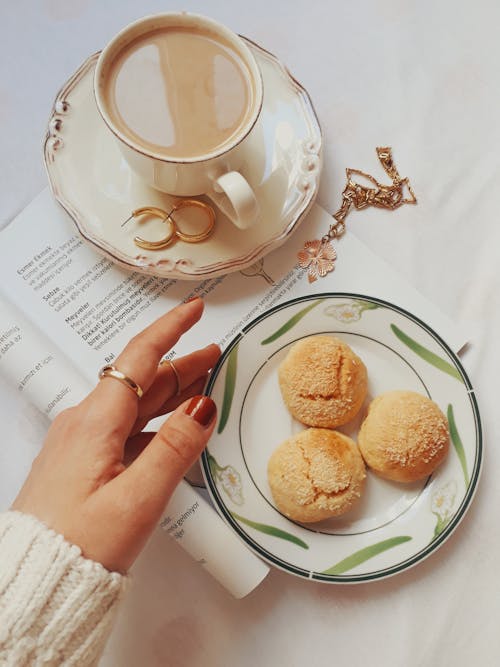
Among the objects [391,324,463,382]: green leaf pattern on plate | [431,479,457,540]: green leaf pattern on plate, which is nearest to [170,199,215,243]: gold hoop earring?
[391,324,463,382]: green leaf pattern on plate

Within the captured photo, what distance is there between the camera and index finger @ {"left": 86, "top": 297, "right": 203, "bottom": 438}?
0.54m

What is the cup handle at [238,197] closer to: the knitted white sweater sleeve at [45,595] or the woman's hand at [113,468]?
the woman's hand at [113,468]

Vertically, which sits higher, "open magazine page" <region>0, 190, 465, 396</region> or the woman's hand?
"open magazine page" <region>0, 190, 465, 396</region>

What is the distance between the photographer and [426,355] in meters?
0.66

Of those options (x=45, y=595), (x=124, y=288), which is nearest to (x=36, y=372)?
(x=124, y=288)

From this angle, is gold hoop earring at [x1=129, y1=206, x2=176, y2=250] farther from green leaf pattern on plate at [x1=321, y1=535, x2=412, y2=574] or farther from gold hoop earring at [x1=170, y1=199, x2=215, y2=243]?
green leaf pattern on plate at [x1=321, y1=535, x2=412, y2=574]

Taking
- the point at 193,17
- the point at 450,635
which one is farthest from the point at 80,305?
the point at 450,635

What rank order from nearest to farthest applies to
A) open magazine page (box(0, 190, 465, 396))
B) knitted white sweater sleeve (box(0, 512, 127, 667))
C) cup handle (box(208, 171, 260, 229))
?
1. knitted white sweater sleeve (box(0, 512, 127, 667))
2. cup handle (box(208, 171, 260, 229))
3. open magazine page (box(0, 190, 465, 396))

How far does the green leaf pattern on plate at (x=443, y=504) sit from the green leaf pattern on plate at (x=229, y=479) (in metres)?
0.20

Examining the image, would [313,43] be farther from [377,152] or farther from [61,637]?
[61,637]

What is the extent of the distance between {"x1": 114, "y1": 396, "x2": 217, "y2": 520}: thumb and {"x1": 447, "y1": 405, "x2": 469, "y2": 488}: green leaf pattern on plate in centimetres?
27

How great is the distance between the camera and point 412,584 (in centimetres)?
66

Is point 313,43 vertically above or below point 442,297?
above

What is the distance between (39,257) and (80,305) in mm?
73
